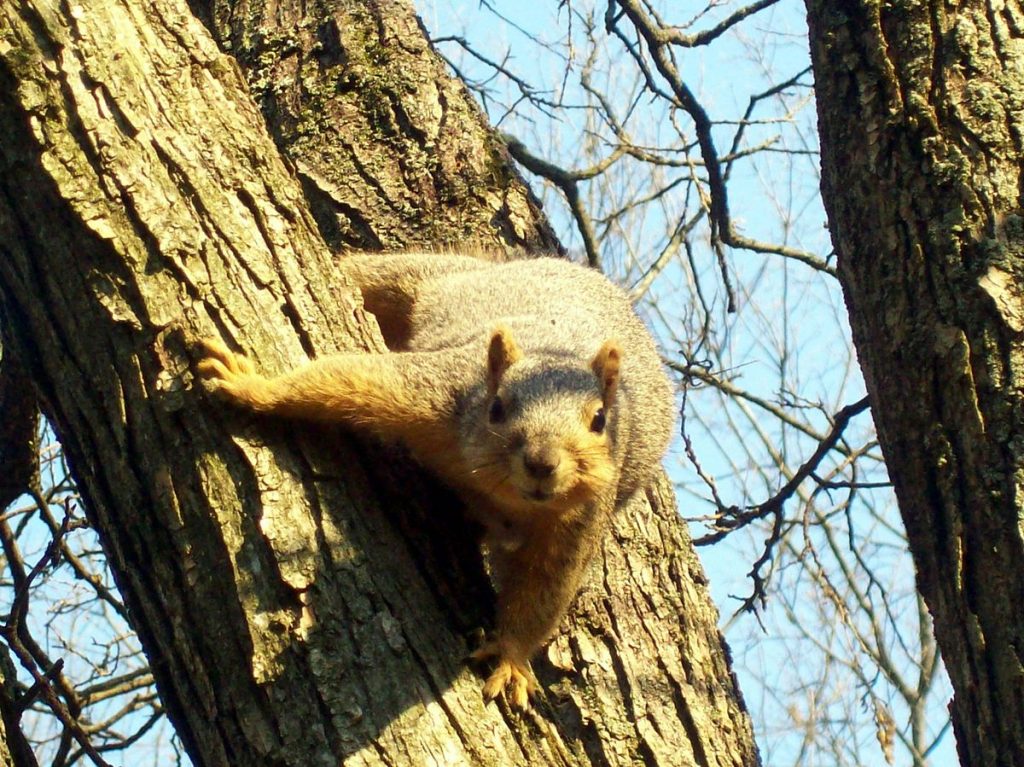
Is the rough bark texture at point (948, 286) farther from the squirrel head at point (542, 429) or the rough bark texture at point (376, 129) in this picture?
the rough bark texture at point (376, 129)

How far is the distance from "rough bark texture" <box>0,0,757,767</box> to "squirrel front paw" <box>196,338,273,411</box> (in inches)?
1.9

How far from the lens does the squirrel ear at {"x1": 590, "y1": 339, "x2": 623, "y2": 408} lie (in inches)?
166

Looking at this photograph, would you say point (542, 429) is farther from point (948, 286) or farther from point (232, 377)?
point (948, 286)

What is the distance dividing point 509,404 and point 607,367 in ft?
1.37

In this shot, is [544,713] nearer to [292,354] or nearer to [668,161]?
[292,354]

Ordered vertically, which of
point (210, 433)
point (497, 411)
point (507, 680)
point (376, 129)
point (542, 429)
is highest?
point (376, 129)

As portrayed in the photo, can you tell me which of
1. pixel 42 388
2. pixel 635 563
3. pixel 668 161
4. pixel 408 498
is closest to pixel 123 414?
pixel 42 388

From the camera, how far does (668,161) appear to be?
21.6 ft

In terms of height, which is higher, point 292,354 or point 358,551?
point 292,354

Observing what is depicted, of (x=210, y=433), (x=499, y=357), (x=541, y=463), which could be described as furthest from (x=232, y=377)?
(x=499, y=357)

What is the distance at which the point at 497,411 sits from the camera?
401 centimetres

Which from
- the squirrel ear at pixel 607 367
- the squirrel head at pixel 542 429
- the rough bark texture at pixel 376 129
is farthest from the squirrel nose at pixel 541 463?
the rough bark texture at pixel 376 129

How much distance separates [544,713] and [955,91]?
6.53 feet

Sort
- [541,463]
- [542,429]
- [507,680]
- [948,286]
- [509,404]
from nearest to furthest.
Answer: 1. [948,286]
2. [507,680]
3. [541,463]
4. [542,429]
5. [509,404]
